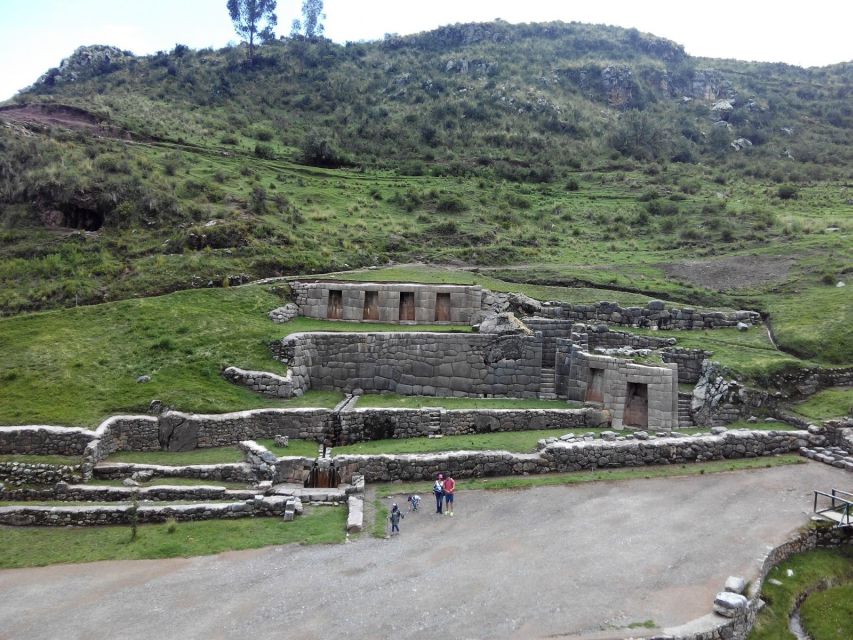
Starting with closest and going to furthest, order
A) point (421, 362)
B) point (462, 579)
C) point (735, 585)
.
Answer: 1. point (735, 585)
2. point (462, 579)
3. point (421, 362)

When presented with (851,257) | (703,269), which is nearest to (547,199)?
(703,269)

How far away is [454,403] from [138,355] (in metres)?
11.0

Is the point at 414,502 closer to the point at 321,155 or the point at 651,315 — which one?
the point at 651,315

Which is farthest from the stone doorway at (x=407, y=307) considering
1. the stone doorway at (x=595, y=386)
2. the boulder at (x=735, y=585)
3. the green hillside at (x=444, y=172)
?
the boulder at (x=735, y=585)

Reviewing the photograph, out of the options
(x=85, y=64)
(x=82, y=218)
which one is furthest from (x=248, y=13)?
(x=82, y=218)

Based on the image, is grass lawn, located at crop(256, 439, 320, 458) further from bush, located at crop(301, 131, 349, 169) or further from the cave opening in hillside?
bush, located at crop(301, 131, 349, 169)

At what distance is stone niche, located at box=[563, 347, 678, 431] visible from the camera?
2191 cm

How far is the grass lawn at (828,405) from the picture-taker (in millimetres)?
20656

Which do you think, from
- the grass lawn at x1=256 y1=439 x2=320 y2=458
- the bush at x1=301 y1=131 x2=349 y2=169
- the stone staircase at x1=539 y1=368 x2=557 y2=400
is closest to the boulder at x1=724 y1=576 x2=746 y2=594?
the grass lawn at x1=256 y1=439 x2=320 y2=458

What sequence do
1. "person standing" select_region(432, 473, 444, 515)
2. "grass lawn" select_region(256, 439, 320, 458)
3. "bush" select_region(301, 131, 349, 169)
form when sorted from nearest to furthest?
"person standing" select_region(432, 473, 444, 515)
"grass lawn" select_region(256, 439, 320, 458)
"bush" select_region(301, 131, 349, 169)

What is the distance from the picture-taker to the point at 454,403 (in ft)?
79.2

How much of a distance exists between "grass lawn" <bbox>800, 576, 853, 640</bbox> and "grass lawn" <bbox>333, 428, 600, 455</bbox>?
797 centimetres

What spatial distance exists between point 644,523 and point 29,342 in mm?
20311

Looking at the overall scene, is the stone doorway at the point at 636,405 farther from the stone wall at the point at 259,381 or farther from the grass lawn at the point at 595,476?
the stone wall at the point at 259,381
